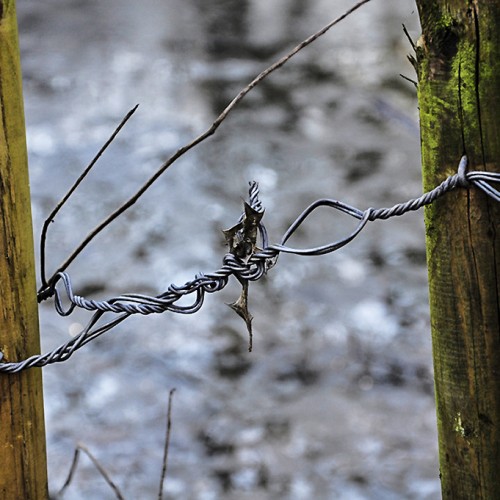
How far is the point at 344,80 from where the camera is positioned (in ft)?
21.4

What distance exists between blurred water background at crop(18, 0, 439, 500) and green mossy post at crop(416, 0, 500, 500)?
1083mm

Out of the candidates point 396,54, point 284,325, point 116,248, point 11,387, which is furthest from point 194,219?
point 11,387

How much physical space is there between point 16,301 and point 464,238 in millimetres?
653

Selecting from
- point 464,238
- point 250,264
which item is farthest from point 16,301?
point 464,238

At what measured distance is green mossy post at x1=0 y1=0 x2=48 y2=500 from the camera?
125 cm

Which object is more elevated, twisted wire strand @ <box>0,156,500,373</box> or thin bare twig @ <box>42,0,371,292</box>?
thin bare twig @ <box>42,0,371,292</box>

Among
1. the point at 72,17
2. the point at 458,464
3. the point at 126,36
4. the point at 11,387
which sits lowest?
the point at 458,464

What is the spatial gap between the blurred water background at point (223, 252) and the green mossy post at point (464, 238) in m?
1.08

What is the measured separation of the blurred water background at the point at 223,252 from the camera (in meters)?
3.37

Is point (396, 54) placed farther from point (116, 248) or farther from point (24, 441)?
point (24, 441)

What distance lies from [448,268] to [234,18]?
7.02 meters

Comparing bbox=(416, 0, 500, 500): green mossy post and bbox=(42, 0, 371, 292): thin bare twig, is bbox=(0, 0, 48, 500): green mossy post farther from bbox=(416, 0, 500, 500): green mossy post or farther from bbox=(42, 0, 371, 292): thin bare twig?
bbox=(416, 0, 500, 500): green mossy post

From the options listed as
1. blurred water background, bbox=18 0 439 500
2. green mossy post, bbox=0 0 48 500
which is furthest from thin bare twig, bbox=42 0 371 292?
blurred water background, bbox=18 0 439 500

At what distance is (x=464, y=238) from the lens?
1282mm
